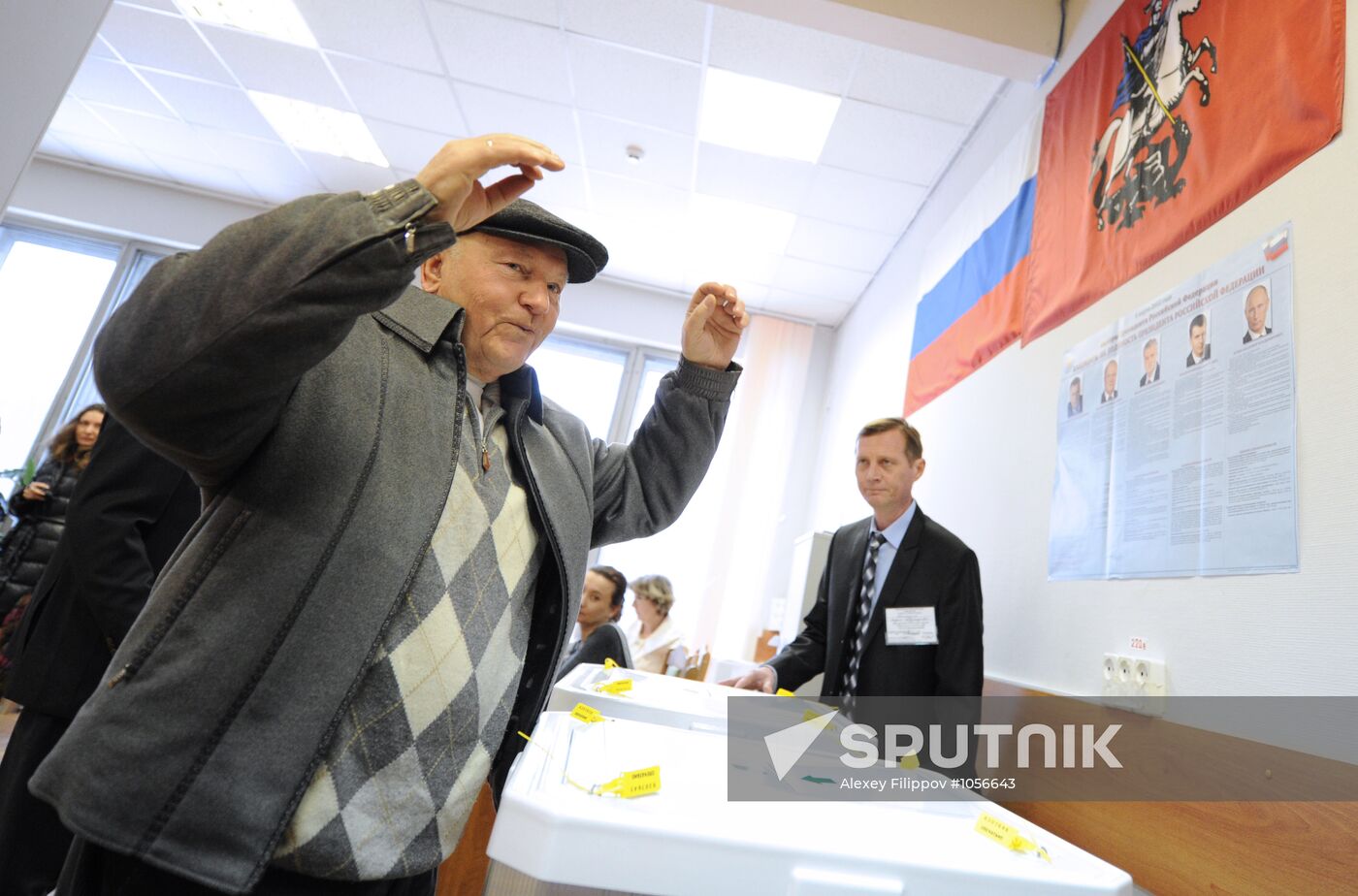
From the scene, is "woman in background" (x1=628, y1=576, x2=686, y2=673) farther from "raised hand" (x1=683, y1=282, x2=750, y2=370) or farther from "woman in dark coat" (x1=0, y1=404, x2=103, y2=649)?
"raised hand" (x1=683, y1=282, x2=750, y2=370)

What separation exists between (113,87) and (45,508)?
3.32 metres

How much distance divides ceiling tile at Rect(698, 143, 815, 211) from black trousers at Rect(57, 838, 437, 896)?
3.91m

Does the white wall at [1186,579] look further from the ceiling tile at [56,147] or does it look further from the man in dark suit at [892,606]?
the ceiling tile at [56,147]

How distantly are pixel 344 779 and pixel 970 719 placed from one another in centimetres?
153

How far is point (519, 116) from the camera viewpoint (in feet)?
13.5

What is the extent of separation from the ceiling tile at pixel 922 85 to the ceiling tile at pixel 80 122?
15.8 ft

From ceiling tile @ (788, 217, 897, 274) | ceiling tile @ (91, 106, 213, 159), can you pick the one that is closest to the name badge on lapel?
ceiling tile @ (788, 217, 897, 274)

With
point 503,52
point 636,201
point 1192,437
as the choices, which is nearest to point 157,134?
point 503,52

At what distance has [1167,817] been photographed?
4.32 ft

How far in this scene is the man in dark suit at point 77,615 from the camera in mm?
1591

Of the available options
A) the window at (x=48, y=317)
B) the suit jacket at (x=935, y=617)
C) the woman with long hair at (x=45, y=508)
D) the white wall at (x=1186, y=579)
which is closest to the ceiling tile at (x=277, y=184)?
the window at (x=48, y=317)

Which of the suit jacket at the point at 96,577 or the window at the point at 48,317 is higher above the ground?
the window at the point at 48,317

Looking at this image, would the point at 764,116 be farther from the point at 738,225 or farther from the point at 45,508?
the point at 45,508

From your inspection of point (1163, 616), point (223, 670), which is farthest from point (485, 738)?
point (1163, 616)
